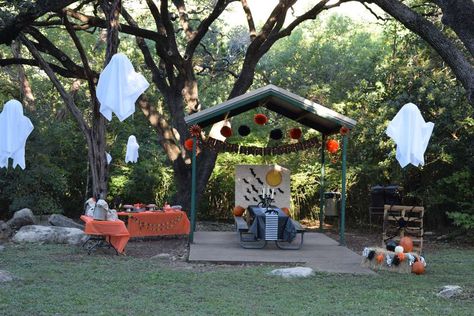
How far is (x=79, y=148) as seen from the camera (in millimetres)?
17375

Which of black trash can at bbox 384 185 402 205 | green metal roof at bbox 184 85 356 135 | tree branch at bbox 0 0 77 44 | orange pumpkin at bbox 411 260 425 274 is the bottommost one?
orange pumpkin at bbox 411 260 425 274

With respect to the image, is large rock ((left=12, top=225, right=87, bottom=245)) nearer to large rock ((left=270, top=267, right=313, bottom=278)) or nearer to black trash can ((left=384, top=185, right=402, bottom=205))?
large rock ((left=270, top=267, right=313, bottom=278))

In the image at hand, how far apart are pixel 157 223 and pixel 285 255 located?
323cm

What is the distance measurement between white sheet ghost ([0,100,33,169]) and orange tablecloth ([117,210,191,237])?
241cm

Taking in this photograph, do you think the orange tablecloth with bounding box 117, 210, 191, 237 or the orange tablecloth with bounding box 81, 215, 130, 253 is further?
the orange tablecloth with bounding box 117, 210, 191, 237

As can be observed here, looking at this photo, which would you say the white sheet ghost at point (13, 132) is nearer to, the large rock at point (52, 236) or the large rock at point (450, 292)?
the large rock at point (52, 236)

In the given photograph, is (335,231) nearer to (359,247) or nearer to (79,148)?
(359,247)

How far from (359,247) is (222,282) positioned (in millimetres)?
5218

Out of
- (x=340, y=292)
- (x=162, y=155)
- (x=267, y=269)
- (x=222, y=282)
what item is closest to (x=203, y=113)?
(x=267, y=269)

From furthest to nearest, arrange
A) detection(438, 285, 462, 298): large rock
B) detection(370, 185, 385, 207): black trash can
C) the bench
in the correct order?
detection(370, 185, 385, 207): black trash can → the bench → detection(438, 285, 462, 298): large rock

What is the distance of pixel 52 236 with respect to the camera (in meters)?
11.6

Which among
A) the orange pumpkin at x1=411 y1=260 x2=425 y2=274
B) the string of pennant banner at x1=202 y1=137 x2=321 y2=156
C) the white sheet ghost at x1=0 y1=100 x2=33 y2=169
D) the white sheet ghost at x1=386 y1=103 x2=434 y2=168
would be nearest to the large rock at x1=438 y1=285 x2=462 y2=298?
the orange pumpkin at x1=411 y1=260 x2=425 y2=274

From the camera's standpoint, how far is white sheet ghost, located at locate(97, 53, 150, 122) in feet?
30.2

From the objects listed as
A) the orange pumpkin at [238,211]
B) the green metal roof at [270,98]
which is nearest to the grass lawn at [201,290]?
the green metal roof at [270,98]
